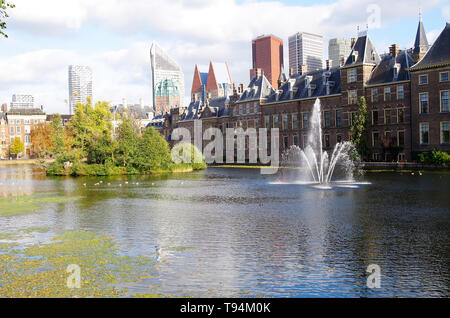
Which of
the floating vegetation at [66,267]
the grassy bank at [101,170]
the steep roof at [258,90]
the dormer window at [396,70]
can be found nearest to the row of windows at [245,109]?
the steep roof at [258,90]

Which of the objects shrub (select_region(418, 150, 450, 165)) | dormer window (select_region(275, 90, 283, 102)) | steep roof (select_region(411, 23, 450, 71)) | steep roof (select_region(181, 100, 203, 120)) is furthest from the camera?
steep roof (select_region(181, 100, 203, 120))

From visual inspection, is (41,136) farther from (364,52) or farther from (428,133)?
(428,133)

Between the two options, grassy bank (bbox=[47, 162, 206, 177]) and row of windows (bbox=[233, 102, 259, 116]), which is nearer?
grassy bank (bbox=[47, 162, 206, 177])

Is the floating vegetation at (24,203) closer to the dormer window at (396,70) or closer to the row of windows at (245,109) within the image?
the dormer window at (396,70)

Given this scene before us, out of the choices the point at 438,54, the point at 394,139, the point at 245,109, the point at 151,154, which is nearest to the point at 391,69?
the point at 438,54

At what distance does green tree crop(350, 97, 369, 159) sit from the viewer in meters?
61.0

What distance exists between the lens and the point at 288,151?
7981cm

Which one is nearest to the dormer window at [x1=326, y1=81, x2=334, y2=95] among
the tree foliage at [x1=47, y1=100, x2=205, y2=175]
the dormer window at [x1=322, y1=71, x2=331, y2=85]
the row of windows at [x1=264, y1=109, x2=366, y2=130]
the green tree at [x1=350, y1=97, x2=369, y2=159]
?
the dormer window at [x1=322, y1=71, x2=331, y2=85]

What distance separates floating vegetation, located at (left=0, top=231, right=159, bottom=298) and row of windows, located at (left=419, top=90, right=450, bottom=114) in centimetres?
5156

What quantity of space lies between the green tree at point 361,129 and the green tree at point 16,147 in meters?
105

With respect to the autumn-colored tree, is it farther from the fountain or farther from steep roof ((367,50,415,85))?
steep roof ((367,50,415,85))

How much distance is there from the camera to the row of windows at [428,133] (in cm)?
5547

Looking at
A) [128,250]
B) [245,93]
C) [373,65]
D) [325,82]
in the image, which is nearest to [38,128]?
[245,93]
